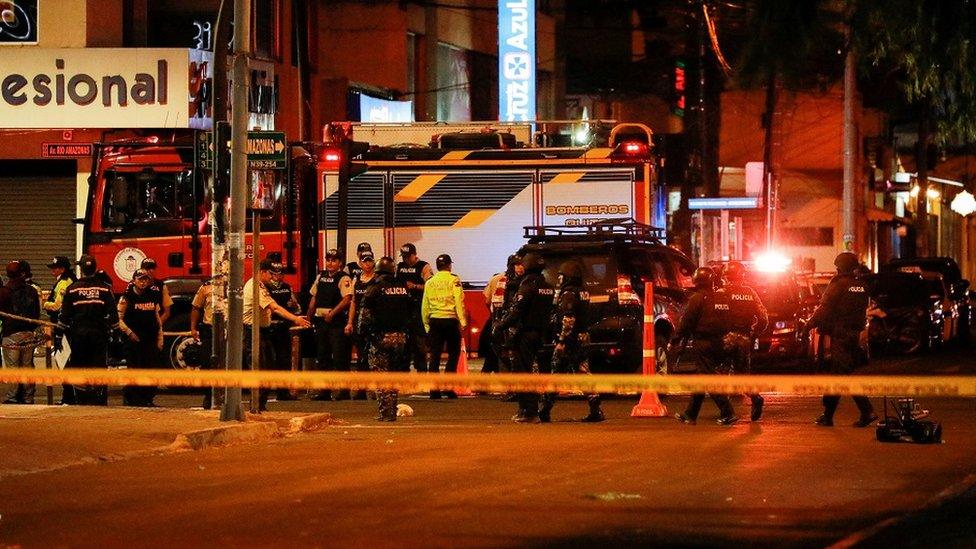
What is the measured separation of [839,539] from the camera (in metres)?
9.13

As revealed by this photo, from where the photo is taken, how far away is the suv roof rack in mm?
19856

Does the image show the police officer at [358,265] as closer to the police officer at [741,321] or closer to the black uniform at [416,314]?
the black uniform at [416,314]

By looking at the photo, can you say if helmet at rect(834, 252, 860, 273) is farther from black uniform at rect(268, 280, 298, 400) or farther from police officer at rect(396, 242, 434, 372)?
black uniform at rect(268, 280, 298, 400)

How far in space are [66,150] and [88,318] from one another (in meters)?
10.5

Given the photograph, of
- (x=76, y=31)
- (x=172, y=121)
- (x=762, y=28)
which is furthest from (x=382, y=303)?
(x=76, y=31)

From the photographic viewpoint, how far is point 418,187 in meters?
23.2

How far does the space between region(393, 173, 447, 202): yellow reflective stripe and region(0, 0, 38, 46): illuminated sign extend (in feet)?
28.9

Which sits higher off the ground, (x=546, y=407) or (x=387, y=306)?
(x=387, y=306)

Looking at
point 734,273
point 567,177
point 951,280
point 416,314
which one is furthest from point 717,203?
point 734,273

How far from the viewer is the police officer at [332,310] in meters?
20.4

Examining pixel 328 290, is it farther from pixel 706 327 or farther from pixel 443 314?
pixel 706 327

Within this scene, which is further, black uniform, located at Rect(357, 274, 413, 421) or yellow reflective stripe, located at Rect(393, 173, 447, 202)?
yellow reflective stripe, located at Rect(393, 173, 447, 202)

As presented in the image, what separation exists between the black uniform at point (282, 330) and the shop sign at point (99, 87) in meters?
7.64

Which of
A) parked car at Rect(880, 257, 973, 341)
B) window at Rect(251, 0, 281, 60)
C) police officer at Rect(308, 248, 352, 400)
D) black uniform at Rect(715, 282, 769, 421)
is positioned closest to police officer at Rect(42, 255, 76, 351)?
police officer at Rect(308, 248, 352, 400)
